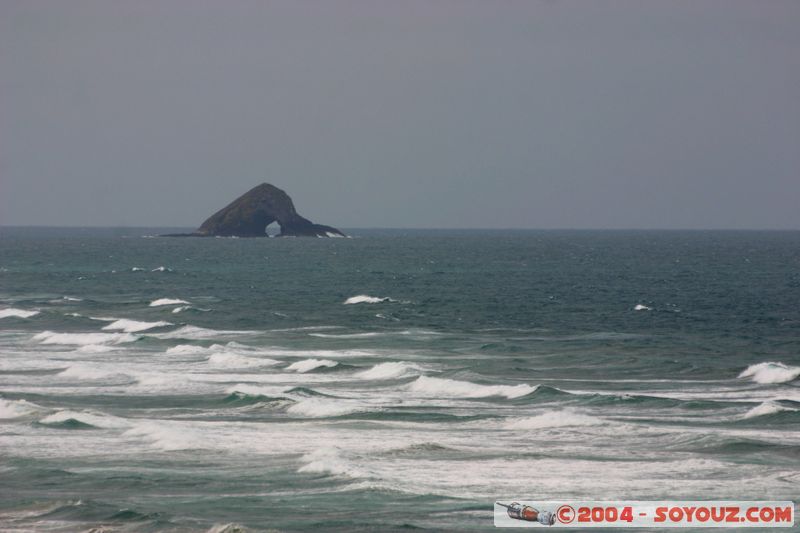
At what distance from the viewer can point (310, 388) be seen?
177ft

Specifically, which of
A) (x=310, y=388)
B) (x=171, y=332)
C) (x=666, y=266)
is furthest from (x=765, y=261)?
(x=310, y=388)

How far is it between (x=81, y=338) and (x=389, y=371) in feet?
82.0

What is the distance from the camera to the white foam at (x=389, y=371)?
2274 inches

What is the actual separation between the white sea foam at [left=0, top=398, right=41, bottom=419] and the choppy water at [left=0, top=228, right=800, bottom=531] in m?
0.13

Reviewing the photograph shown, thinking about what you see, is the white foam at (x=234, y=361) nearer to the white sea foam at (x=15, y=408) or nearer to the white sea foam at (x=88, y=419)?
the white sea foam at (x=15, y=408)

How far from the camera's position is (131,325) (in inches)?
3285

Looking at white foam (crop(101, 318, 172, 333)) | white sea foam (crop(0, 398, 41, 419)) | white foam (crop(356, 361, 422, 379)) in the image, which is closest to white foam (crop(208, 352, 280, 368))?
white foam (crop(356, 361, 422, 379))

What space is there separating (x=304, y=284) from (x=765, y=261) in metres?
86.2

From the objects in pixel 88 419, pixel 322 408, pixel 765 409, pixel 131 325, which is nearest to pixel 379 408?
pixel 322 408

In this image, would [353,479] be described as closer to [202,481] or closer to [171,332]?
[202,481]

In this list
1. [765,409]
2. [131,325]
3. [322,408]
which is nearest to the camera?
[765,409]

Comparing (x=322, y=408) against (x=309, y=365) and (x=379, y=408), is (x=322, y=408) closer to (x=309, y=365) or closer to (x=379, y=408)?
(x=379, y=408)

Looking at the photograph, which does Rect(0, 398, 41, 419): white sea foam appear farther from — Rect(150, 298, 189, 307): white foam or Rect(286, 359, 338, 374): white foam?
Rect(150, 298, 189, 307): white foam

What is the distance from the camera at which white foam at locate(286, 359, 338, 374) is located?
60534 millimetres
